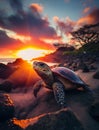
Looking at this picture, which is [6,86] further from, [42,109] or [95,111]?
[95,111]

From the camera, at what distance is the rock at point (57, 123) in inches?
154

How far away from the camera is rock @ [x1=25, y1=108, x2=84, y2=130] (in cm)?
392

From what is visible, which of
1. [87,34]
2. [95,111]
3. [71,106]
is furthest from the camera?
[87,34]

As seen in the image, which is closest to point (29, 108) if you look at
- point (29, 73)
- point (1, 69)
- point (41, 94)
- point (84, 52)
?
point (41, 94)

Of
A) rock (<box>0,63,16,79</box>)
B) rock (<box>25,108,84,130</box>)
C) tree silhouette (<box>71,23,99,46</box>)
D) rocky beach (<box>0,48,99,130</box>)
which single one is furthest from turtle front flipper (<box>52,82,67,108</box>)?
tree silhouette (<box>71,23,99,46</box>)

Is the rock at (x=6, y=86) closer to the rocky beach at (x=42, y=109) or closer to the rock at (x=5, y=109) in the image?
the rocky beach at (x=42, y=109)

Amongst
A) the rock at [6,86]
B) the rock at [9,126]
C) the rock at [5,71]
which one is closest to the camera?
the rock at [9,126]

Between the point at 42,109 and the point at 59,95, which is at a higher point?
the point at 59,95

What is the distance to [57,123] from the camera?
395 centimetres

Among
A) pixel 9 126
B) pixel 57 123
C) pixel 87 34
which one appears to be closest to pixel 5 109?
pixel 9 126

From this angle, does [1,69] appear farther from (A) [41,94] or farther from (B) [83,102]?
(B) [83,102]

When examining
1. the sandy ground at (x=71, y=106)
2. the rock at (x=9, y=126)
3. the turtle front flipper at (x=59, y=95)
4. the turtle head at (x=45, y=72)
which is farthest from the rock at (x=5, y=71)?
the rock at (x=9, y=126)

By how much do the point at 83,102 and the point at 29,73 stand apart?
468 cm

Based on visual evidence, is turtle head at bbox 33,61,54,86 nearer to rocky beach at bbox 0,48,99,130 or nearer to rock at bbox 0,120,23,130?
rocky beach at bbox 0,48,99,130
